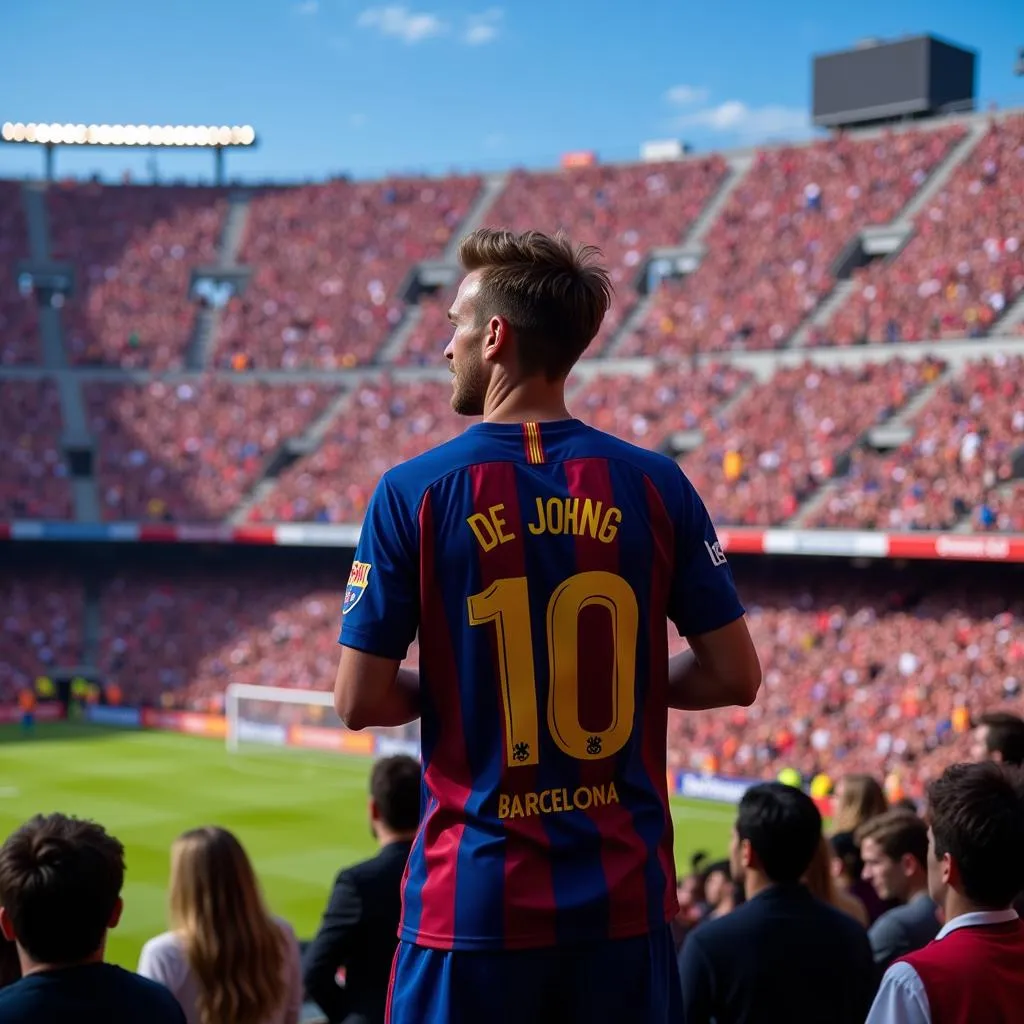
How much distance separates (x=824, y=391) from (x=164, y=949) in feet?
103

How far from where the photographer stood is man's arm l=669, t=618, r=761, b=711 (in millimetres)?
2979

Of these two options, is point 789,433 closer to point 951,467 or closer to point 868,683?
point 951,467

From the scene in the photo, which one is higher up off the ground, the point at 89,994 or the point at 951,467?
the point at 951,467

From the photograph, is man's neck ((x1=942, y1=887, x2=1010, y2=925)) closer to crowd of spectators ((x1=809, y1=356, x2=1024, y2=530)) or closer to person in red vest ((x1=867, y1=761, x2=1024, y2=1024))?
person in red vest ((x1=867, y1=761, x2=1024, y2=1024))

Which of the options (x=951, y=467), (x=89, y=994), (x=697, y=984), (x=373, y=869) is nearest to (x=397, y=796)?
(x=373, y=869)

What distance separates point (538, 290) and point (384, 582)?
67 cm

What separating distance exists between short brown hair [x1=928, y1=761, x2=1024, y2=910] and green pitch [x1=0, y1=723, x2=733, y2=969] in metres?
17.2

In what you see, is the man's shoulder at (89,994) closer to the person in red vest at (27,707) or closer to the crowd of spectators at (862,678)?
the crowd of spectators at (862,678)

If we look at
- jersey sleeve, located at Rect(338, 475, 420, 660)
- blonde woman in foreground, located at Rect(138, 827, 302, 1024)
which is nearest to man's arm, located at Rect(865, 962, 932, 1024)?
jersey sleeve, located at Rect(338, 475, 420, 660)

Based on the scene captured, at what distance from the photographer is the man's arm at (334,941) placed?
5.09 m

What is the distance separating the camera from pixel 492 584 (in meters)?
2.77

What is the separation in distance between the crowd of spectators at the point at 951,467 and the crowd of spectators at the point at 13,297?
2874 cm

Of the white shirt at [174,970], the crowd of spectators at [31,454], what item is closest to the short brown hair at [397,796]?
the white shirt at [174,970]

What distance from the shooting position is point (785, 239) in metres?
40.3
